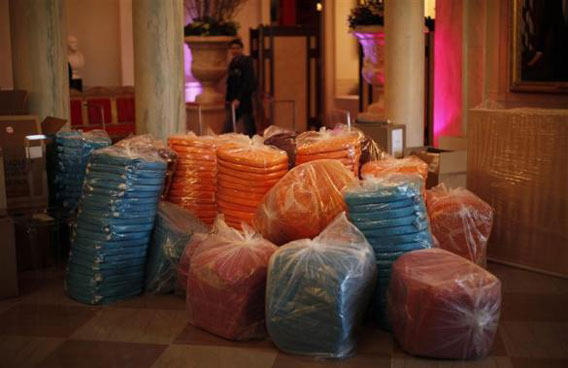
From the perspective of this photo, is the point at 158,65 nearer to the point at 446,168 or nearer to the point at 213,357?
the point at 446,168

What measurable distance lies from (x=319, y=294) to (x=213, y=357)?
0.67 metres

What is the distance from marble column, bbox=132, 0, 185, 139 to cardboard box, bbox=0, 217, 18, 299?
7.04 feet

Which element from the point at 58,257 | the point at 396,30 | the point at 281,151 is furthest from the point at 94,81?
the point at 281,151

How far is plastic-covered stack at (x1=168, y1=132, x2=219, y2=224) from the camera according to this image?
6.30m

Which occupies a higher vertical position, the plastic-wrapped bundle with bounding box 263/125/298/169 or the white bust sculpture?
the white bust sculpture

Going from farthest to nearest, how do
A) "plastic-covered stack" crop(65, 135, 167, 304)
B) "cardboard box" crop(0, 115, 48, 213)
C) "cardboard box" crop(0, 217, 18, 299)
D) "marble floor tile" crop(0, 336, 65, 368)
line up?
1. "cardboard box" crop(0, 115, 48, 213)
2. "cardboard box" crop(0, 217, 18, 299)
3. "plastic-covered stack" crop(65, 135, 167, 304)
4. "marble floor tile" crop(0, 336, 65, 368)

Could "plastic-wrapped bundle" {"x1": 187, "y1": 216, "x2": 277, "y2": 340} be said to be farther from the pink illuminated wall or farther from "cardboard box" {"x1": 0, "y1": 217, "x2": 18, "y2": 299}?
the pink illuminated wall

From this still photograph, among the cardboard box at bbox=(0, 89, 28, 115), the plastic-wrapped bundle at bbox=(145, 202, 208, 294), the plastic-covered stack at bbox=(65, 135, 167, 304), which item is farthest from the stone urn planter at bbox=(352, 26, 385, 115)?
the plastic-covered stack at bbox=(65, 135, 167, 304)

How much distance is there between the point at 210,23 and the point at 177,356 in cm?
1049

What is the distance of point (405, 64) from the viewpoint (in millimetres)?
8539

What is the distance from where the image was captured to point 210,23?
14656 millimetres

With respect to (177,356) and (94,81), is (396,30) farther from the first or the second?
(94,81)

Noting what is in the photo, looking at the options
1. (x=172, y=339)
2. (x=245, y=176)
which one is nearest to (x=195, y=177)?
(x=245, y=176)

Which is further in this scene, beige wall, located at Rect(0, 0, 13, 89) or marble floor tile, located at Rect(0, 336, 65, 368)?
beige wall, located at Rect(0, 0, 13, 89)
